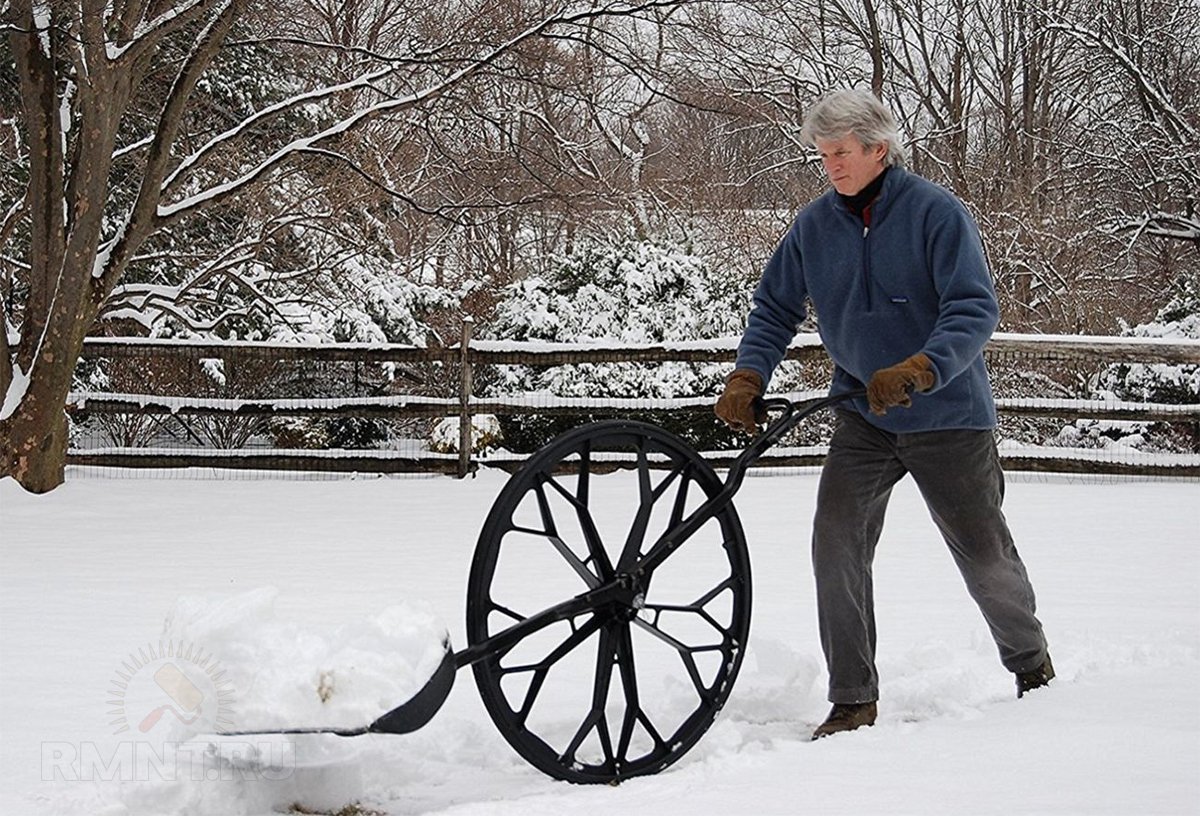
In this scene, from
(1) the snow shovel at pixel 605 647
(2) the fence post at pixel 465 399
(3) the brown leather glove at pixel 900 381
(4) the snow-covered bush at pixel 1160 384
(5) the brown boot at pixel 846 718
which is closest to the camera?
(1) the snow shovel at pixel 605 647

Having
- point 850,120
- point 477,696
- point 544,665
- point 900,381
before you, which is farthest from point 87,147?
point 900,381

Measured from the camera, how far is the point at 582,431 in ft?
10.2

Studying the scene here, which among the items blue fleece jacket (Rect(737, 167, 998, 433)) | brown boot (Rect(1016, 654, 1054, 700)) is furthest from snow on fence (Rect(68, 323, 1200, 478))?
blue fleece jacket (Rect(737, 167, 998, 433))

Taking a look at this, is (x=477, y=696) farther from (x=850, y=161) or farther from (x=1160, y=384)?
(x=1160, y=384)

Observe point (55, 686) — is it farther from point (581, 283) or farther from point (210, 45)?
point (581, 283)

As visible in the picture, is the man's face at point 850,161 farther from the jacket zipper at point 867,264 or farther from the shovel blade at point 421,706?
the shovel blade at point 421,706

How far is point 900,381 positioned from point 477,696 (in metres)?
1.56

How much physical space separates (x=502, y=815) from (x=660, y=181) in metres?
13.3

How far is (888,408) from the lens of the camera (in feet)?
10.9

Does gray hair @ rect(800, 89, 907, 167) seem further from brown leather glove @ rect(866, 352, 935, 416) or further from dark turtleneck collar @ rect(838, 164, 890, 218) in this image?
brown leather glove @ rect(866, 352, 935, 416)

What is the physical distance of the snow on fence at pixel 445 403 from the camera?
31.3 feet

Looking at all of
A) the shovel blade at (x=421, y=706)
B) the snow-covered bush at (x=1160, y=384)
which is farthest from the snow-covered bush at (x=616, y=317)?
the shovel blade at (x=421, y=706)

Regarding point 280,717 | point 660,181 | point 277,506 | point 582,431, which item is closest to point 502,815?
point 280,717

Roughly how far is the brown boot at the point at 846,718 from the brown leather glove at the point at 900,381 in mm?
793
